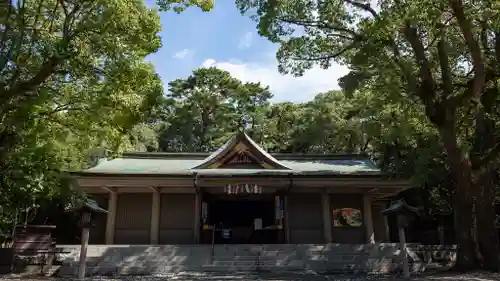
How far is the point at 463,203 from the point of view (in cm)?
1122

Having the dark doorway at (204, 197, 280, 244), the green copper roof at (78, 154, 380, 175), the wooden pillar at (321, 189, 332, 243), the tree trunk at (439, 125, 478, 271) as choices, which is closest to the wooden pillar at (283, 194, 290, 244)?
the dark doorway at (204, 197, 280, 244)

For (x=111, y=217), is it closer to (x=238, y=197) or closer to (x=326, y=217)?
(x=238, y=197)

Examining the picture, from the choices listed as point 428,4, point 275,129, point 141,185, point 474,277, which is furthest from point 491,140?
point 275,129

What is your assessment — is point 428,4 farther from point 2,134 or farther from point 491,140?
point 2,134

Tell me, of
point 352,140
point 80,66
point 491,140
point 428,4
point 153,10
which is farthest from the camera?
point 352,140

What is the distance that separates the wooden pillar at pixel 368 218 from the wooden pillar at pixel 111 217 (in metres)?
10.8

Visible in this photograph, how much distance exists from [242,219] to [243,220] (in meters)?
0.07

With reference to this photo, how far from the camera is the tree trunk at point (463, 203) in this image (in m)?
11.0

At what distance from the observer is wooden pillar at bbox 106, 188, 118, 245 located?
1621 centimetres

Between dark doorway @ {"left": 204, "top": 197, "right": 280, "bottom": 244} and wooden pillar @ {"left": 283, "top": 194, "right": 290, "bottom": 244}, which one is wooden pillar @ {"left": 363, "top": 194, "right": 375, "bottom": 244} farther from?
dark doorway @ {"left": 204, "top": 197, "right": 280, "bottom": 244}

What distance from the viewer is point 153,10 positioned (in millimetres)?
10969

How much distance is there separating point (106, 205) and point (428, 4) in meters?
15.1

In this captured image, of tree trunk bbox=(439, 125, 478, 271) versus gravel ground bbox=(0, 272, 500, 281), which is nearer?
gravel ground bbox=(0, 272, 500, 281)

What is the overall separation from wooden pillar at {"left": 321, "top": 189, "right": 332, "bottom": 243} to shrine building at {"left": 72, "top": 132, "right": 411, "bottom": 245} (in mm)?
42
